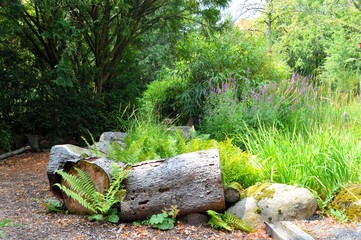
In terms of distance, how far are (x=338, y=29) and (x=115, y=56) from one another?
1649 cm

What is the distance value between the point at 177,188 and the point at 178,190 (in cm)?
2

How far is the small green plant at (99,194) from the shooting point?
10.6 ft

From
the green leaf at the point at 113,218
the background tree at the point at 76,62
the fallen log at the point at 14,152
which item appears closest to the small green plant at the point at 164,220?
the green leaf at the point at 113,218

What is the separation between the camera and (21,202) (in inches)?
158

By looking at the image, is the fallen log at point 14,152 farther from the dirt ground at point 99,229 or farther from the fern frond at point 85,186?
the fern frond at point 85,186

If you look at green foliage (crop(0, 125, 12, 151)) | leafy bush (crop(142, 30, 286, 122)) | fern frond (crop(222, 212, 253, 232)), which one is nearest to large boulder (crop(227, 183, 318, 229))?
fern frond (crop(222, 212, 253, 232))

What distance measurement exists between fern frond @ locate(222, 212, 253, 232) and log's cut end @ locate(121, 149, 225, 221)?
0.36 feet

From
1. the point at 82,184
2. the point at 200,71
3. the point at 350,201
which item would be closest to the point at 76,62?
the point at 200,71

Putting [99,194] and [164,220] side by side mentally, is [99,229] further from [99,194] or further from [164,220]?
[164,220]

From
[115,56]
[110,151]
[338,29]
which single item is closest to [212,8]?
[115,56]

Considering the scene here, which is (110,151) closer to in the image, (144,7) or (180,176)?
(180,176)

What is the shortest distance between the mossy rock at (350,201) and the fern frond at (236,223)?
861 millimetres

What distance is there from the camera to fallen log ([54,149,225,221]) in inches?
129

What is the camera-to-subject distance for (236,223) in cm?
322
